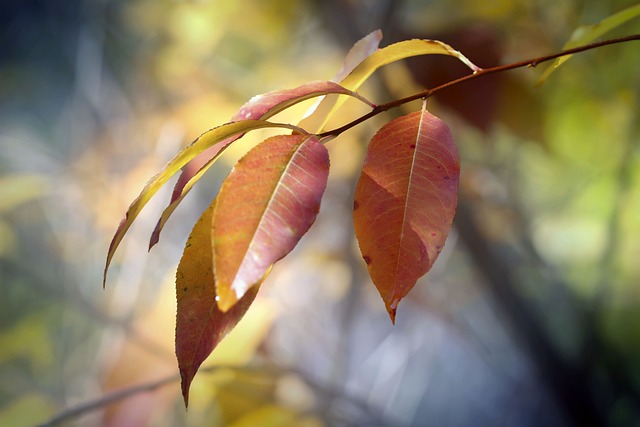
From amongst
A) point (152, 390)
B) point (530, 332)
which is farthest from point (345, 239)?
point (152, 390)

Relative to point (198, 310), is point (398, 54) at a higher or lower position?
higher

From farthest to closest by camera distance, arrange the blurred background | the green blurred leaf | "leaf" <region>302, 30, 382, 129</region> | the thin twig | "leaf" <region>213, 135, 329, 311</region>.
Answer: the green blurred leaf
the blurred background
the thin twig
"leaf" <region>302, 30, 382, 129</region>
"leaf" <region>213, 135, 329, 311</region>

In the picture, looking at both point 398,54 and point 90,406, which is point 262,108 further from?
point 90,406

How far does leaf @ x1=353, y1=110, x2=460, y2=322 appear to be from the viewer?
0.90 ft

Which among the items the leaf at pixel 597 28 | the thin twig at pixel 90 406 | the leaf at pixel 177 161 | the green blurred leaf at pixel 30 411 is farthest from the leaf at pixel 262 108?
the green blurred leaf at pixel 30 411

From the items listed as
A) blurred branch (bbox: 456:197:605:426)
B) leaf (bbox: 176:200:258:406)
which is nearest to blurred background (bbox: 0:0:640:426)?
blurred branch (bbox: 456:197:605:426)

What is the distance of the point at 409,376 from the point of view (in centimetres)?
168

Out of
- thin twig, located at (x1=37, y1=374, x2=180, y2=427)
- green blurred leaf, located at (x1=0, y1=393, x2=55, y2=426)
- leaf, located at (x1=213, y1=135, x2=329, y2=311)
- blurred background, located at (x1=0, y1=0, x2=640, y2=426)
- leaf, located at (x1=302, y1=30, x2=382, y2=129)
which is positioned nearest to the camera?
leaf, located at (x1=213, y1=135, x2=329, y2=311)

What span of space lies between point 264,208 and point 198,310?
6 centimetres

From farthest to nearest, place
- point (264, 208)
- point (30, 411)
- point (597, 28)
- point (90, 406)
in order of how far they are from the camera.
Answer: point (30, 411) < point (90, 406) < point (597, 28) < point (264, 208)

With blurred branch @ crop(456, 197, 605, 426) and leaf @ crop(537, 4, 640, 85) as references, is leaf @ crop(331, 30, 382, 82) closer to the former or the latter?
leaf @ crop(537, 4, 640, 85)

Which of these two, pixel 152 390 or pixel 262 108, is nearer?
pixel 262 108

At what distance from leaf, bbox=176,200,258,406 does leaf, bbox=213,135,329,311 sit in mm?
23

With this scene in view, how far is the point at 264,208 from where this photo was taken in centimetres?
26
